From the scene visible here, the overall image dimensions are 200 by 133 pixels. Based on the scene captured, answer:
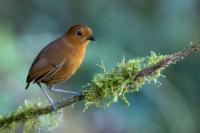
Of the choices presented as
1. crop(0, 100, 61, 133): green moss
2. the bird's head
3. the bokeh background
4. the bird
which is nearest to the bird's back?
the bird

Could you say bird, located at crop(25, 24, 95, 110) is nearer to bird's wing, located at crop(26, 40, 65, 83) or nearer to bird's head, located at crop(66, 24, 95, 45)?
bird's wing, located at crop(26, 40, 65, 83)

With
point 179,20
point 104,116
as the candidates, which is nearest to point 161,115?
point 104,116

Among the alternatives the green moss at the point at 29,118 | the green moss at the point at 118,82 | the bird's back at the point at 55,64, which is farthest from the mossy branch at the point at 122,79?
the bird's back at the point at 55,64

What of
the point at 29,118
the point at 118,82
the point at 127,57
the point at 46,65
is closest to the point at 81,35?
the point at 46,65

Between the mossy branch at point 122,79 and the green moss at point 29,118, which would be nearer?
the mossy branch at point 122,79

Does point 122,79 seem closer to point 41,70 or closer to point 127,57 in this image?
point 41,70

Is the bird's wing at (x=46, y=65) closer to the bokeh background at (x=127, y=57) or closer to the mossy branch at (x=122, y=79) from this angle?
the mossy branch at (x=122, y=79)

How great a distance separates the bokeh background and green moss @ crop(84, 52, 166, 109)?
8.87ft

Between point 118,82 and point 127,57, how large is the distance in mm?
3570

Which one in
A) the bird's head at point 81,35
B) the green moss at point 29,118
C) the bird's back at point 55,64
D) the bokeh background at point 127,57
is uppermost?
the bokeh background at point 127,57

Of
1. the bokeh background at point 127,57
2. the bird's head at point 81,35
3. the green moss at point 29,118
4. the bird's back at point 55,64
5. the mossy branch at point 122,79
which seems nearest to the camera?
the mossy branch at point 122,79

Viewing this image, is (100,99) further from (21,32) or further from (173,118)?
(21,32)

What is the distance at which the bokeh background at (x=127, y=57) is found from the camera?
6883 millimetres

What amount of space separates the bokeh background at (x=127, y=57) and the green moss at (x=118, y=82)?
2.70 metres
